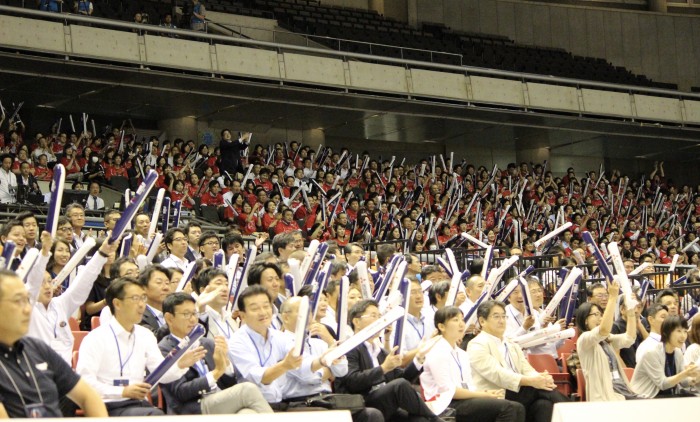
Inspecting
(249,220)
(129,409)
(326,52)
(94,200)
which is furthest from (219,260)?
(326,52)

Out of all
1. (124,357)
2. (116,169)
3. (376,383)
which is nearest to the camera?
(124,357)

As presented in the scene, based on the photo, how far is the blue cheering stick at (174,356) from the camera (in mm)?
4371

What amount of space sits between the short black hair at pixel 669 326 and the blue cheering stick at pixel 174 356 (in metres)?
3.68

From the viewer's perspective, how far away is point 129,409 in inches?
183

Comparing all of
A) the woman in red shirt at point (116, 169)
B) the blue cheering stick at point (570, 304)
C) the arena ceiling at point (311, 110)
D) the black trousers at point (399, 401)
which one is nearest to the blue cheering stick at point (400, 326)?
the black trousers at point (399, 401)

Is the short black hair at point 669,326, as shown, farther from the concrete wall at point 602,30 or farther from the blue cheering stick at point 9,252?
the concrete wall at point 602,30

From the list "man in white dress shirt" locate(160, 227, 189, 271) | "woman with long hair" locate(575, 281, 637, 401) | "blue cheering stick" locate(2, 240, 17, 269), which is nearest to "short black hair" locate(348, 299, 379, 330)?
"woman with long hair" locate(575, 281, 637, 401)

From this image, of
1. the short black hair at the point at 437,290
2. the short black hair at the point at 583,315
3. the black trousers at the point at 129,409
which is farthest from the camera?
the short black hair at the point at 437,290

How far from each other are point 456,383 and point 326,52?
10762 mm

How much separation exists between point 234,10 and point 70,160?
6360mm

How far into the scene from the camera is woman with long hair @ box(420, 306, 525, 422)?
5844mm

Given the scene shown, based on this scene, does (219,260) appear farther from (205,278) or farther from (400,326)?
(400,326)

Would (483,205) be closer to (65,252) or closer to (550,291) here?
(550,291)

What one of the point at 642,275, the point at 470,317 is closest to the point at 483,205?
the point at 642,275
